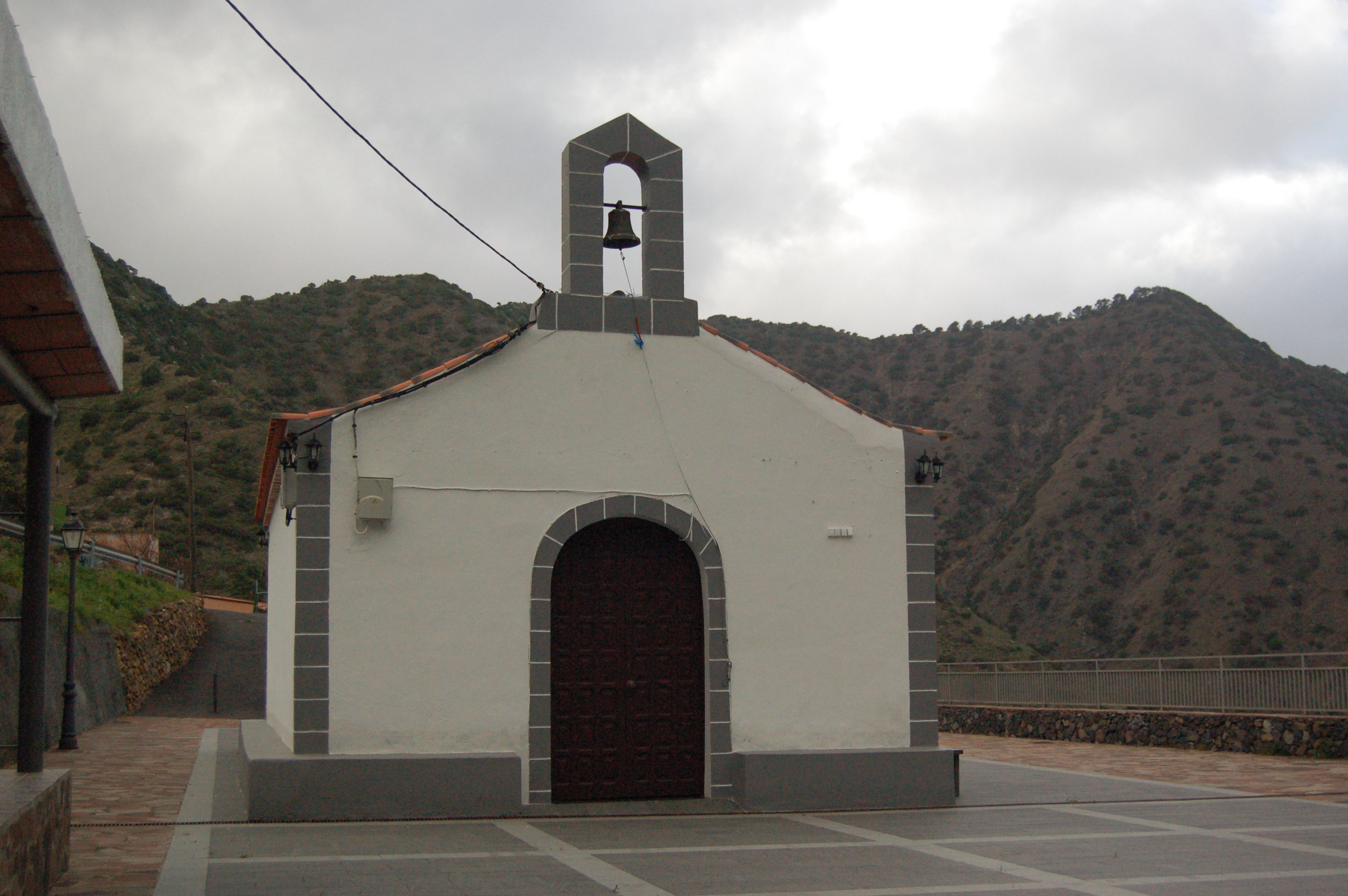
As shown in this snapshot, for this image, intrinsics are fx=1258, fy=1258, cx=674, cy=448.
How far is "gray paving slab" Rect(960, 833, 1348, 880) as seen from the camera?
28.0 feet

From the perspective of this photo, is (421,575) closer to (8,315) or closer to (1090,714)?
(8,315)

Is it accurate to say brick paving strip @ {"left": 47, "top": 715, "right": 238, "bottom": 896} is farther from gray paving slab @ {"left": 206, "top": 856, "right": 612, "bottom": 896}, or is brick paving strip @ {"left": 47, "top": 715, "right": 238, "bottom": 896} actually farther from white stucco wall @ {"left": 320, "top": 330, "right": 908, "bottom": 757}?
white stucco wall @ {"left": 320, "top": 330, "right": 908, "bottom": 757}

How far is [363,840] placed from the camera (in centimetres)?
A: 970

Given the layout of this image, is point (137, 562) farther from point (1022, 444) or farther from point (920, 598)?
point (1022, 444)

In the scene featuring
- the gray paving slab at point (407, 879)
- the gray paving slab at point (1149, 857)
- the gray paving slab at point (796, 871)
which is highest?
the gray paving slab at point (407, 879)

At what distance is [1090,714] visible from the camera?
871 inches

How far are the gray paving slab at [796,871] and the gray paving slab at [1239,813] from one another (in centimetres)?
330

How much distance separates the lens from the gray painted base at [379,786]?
34.9 ft

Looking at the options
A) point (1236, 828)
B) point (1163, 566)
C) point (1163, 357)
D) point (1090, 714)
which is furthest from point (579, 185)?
point (1163, 357)

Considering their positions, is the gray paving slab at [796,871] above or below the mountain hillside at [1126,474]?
below

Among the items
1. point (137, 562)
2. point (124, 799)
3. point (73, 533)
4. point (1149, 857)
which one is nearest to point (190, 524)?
point (137, 562)

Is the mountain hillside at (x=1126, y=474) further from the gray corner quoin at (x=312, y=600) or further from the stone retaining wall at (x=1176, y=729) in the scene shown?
the gray corner quoin at (x=312, y=600)

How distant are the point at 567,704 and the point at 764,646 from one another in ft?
6.42

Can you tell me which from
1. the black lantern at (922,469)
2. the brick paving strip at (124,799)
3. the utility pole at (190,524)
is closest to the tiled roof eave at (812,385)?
the black lantern at (922,469)
